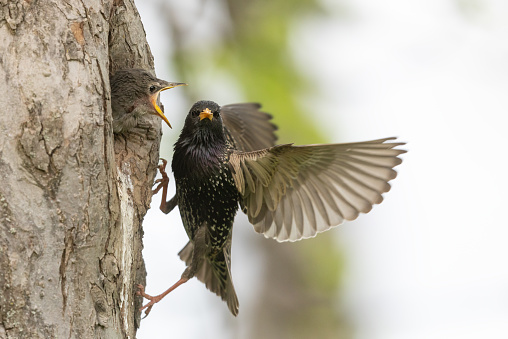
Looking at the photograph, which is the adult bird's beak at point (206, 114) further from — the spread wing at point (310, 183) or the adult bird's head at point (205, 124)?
the spread wing at point (310, 183)

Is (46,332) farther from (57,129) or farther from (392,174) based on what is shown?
(392,174)

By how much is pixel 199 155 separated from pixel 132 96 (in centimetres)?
58

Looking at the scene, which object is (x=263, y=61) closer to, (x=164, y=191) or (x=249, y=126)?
(x=249, y=126)

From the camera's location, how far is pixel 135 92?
4.48 metres

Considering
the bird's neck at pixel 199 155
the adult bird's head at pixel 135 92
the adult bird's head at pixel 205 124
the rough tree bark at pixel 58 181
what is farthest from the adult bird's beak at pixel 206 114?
the rough tree bark at pixel 58 181

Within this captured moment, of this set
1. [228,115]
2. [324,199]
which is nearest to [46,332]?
[324,199]

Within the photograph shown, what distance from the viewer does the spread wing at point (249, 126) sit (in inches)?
220

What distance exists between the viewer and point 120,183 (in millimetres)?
4016

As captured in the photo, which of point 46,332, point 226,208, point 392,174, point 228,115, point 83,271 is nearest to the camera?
point 46,332

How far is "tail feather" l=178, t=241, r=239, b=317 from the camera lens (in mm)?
5035

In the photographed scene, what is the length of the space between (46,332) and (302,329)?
4.61m

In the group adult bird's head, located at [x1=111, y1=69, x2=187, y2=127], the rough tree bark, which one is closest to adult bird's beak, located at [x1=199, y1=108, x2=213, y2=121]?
adult bird's head, located at [x1=111, y1=69, x2=187, y2=127]

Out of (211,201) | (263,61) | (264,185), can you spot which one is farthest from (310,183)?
(263,61)

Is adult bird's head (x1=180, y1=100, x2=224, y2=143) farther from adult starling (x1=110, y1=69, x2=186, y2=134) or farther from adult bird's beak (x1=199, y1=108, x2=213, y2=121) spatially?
adult starling (x1=110, y1=69, x2=186, y2=134)
